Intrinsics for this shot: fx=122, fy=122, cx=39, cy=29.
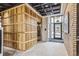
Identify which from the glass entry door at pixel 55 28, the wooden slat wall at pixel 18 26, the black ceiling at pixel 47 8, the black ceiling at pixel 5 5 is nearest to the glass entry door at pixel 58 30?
the glass entry door at pixel 55 28

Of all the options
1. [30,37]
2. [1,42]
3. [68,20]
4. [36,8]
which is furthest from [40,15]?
[1,42]

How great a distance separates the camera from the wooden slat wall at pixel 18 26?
3.25 metres

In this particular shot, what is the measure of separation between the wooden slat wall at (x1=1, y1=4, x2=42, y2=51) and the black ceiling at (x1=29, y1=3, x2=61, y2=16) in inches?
7.1

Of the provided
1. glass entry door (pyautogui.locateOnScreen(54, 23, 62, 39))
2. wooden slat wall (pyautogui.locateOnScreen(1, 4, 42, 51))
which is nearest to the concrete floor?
wooden slat wall (pyautogui.locateOnScreen(1, 4, 42, 51))

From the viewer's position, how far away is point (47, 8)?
11.2 ft

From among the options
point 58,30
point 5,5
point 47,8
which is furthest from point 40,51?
point 5,5

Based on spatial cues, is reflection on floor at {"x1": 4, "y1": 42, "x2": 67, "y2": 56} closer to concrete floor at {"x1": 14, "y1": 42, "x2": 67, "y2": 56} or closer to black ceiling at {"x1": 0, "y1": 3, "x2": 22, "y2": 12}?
concrete floor at {"x1": 14, "y1": 42, "x2": 67, "y2": 56}

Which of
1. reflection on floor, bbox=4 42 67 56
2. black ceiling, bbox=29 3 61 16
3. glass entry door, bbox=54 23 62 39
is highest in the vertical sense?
black ceiling, bbox=29 3 61 16

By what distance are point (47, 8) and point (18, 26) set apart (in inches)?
37.3

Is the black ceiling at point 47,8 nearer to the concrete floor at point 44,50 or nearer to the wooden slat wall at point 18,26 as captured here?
the wooden slat wall at point 18,26

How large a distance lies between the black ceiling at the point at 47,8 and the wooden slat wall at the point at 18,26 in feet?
0.59

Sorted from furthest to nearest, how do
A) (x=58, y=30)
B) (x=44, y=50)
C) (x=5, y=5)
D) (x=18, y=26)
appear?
(x=58, y=30)
(x=44, y=50)
(x=18, y=26)
(x=5, y=5)

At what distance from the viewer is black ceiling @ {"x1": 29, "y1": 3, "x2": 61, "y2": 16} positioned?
10.6 ft

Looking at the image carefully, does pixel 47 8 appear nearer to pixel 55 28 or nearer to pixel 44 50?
pixel 55 28
